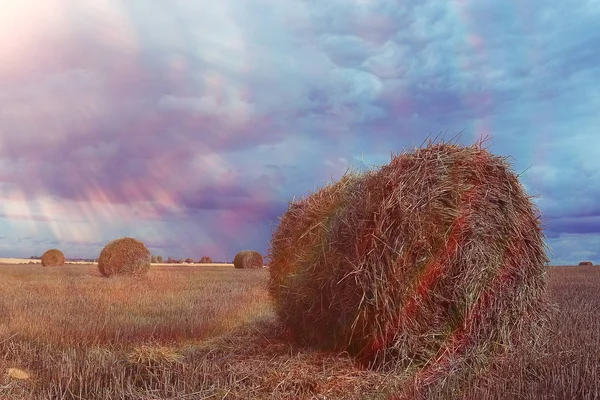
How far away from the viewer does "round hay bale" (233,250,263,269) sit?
2902 centimetres

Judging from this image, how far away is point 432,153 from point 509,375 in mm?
2345

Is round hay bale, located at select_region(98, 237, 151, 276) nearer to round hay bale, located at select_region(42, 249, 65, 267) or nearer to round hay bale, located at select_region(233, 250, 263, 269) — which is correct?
round hay bale, located at select_region(233, 250, 263, 269)

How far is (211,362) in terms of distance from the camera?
564cm

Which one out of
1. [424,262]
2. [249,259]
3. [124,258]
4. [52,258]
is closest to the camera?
[424,262]

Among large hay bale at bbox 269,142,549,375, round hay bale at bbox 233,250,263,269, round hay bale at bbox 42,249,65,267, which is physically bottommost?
large hay bale at bbox 269,142,549,375

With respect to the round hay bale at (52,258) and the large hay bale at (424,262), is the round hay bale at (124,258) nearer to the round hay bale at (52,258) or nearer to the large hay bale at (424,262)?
the large hay bale at (424,262)

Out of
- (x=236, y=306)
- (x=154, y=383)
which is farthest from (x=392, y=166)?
(x=236, y=306)

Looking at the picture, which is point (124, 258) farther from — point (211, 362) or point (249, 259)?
point (211, 362)

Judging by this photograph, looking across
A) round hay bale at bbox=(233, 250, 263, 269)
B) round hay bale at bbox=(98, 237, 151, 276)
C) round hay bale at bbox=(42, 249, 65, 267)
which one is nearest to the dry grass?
round hay bale at bbox=(98, 237, 151, 276)

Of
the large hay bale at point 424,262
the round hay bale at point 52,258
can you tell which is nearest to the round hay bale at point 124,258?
the large hay bale at point 424,262

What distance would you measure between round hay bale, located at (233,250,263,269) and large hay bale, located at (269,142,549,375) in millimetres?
22475

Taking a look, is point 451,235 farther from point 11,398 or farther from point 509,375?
point 11,398

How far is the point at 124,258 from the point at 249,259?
34.2 feet

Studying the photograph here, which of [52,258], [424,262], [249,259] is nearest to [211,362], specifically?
[424,262]
